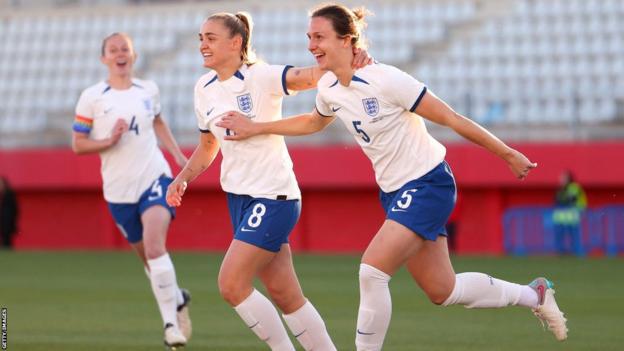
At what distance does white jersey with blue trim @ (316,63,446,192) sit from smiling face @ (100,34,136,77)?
3.09 meters

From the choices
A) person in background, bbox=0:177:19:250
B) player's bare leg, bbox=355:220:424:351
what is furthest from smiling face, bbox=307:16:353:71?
person in background, bbox=0:177:19:250

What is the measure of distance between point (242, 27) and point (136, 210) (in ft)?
8.74

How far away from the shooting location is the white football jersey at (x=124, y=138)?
9.75 metres

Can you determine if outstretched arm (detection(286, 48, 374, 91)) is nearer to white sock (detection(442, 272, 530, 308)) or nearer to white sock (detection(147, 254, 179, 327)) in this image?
white sock (detection(442, 272, 530, 308))

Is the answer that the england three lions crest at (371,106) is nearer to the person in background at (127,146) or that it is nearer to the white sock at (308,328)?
the white sock at (308,328)

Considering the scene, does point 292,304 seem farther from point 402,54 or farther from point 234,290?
point 402,54

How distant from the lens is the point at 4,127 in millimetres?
25188

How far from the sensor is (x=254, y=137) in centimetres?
732

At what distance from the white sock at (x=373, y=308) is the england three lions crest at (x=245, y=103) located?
3.93ft

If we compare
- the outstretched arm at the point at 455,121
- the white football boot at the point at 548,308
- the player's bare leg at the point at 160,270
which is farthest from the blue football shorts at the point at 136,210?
the outstretched arm at the point at 455,121

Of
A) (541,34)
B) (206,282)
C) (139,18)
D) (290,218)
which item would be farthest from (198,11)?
(290,218)

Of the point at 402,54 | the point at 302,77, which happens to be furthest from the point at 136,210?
the point at 402,54

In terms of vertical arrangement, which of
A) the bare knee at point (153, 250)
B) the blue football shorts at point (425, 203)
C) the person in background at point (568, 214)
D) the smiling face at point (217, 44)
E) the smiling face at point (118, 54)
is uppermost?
the smiling face at point (217, 44)

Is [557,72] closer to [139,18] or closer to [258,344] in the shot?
[139,18]
